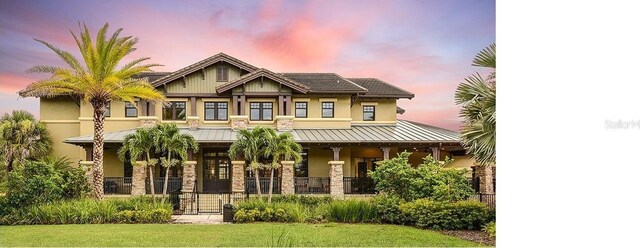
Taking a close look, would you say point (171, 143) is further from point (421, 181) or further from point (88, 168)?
point (421, 181)

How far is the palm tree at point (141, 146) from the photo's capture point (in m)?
8.93

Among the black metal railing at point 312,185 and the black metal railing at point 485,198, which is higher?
the black metal railing at point 312,185

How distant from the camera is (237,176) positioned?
9.71 metres

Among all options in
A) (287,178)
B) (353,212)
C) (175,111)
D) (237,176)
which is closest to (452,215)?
(353,212)

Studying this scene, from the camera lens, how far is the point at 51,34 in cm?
830

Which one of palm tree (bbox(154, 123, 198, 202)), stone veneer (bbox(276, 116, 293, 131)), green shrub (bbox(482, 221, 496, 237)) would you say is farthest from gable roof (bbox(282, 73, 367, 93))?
green shrub (bbox(482, 221, 496, 237))

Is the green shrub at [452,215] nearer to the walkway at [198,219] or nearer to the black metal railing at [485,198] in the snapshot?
the black metal railing at [485,198]

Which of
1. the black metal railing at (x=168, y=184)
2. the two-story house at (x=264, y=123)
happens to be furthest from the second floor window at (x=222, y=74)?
the black metal railing at (x=168, y=184)

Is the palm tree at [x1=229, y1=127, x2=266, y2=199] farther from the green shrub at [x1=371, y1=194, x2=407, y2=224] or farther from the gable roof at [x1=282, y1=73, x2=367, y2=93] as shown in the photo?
the green shrub at [x1=371, y1=194, x2=407, y2=224]

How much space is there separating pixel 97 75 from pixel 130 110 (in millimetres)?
819

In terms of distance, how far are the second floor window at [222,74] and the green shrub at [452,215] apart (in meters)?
3.89
